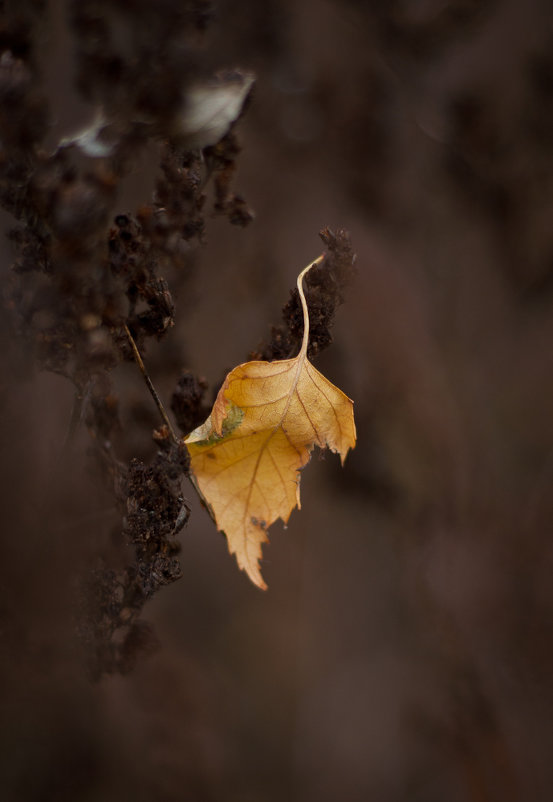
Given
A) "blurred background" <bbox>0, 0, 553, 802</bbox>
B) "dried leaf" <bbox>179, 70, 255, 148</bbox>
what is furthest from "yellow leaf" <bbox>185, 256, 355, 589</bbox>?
"blurred background" <bbox>0, 0, 553, 802</bbox>

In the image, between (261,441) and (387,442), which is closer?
(261,441)

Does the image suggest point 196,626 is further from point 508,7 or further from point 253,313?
point 508,7

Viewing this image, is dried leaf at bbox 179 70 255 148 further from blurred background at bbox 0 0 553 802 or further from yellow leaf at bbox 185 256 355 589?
blurred background at bbox 0 0 553 802

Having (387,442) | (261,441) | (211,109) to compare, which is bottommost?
(387,442)

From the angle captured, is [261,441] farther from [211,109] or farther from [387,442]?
[387,442]

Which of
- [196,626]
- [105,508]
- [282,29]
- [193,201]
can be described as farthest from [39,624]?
[282,29]

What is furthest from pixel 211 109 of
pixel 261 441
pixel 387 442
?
pixel 387 442
